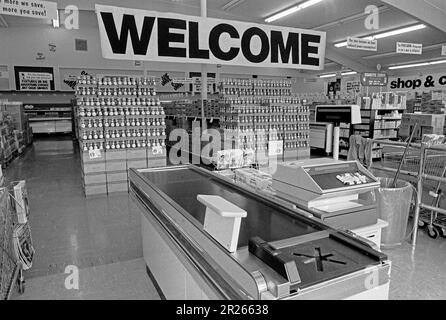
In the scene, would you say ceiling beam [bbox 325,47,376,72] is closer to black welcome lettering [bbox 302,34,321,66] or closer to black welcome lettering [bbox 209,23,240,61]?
black welcome lettering [bbox 302,34,321,66]

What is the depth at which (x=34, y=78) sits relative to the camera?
15500mm

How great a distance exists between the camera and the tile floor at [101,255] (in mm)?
2902

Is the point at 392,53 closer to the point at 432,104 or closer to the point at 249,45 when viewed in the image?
the point at 432,104

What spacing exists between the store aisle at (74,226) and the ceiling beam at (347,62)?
16.2 metres

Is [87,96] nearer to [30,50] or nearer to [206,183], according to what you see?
[206,183]

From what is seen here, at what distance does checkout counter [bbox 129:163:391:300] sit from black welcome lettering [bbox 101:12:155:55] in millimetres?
3819

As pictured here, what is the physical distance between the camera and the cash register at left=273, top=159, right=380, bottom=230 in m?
2.26

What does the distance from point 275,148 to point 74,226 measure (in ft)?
15.3

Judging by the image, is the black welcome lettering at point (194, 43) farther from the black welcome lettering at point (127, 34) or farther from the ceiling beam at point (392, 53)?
the ceiling beam at point (392, 53)

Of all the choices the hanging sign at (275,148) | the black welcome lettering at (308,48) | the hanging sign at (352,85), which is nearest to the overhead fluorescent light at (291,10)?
the hanging sign at (352,85)

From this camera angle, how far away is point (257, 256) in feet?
4.66

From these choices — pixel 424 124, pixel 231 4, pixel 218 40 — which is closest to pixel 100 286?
pixel 218 40

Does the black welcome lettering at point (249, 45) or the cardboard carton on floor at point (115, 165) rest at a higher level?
the black welcome lettering at point (249, 45)
